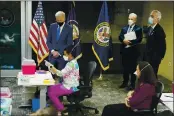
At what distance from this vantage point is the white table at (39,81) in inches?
183

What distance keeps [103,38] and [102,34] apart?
88mm

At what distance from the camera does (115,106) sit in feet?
14.4

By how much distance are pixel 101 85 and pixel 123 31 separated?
1.25m

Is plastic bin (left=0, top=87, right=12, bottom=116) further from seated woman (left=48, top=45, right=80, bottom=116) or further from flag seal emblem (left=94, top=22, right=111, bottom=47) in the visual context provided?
flag seal emblem (left=94, top=22, right=111, bottom=47)

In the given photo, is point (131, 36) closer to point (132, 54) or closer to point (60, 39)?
point (132, 54)

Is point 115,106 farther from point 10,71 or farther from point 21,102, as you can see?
point 10,71

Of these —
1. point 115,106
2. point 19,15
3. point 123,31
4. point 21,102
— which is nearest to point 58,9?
point 19,15

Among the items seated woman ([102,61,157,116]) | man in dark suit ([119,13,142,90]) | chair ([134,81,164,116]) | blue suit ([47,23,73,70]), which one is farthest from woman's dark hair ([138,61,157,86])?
man in dark suit ([119,13,142,90])

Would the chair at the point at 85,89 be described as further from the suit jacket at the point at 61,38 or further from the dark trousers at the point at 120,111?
the suit jacket at the point at 61,38

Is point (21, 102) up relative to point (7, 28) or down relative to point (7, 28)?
down

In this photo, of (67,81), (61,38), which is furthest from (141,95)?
(61,38)

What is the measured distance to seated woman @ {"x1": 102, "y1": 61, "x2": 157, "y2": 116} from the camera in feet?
13.3

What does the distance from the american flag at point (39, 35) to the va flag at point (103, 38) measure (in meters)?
1.07

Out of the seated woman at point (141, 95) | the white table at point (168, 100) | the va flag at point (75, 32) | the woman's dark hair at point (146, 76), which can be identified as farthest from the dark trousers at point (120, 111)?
the va flag at point (75, 32)
